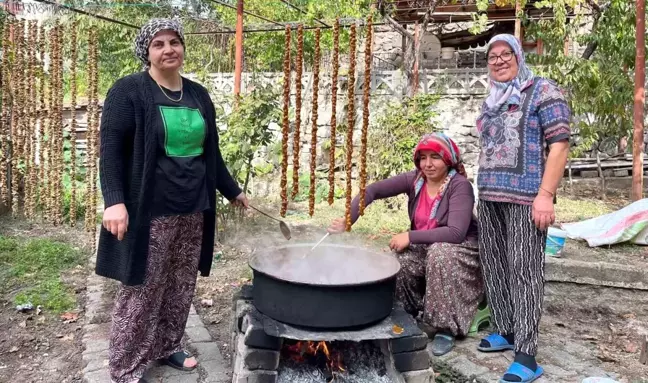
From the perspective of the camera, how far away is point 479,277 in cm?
324

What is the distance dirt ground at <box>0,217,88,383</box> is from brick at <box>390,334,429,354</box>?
1.79 m

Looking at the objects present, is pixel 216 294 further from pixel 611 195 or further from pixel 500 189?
pixel 611 195

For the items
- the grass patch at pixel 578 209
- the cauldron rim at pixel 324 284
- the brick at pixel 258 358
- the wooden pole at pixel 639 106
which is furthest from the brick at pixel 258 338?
the wooden pole at pixel 639 106

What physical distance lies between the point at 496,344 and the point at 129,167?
7.58 feet

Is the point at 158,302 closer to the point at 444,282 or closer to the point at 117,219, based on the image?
the point at 117,219

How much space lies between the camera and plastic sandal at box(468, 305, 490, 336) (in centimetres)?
335

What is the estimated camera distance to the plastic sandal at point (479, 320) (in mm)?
3352

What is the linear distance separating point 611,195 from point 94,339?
8282 mm

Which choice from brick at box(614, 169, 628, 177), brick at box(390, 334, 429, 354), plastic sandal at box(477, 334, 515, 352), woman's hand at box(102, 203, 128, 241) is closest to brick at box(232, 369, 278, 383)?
brick at box(390, 334, 429, 354)

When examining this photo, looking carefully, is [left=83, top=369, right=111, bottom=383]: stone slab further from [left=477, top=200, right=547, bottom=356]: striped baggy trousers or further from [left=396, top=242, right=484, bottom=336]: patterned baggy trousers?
[left=477, top=200, right=547, bottom=356]: striped baggy trousers

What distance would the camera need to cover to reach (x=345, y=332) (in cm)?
244

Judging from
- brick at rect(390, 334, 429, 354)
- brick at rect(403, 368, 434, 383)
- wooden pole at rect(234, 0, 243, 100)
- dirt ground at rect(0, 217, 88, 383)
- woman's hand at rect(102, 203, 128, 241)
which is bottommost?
dirt ground at rect(0, 217, 88, 383)

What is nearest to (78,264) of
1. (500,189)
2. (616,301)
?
(500,189)

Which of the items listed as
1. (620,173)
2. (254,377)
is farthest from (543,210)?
(620,173)
